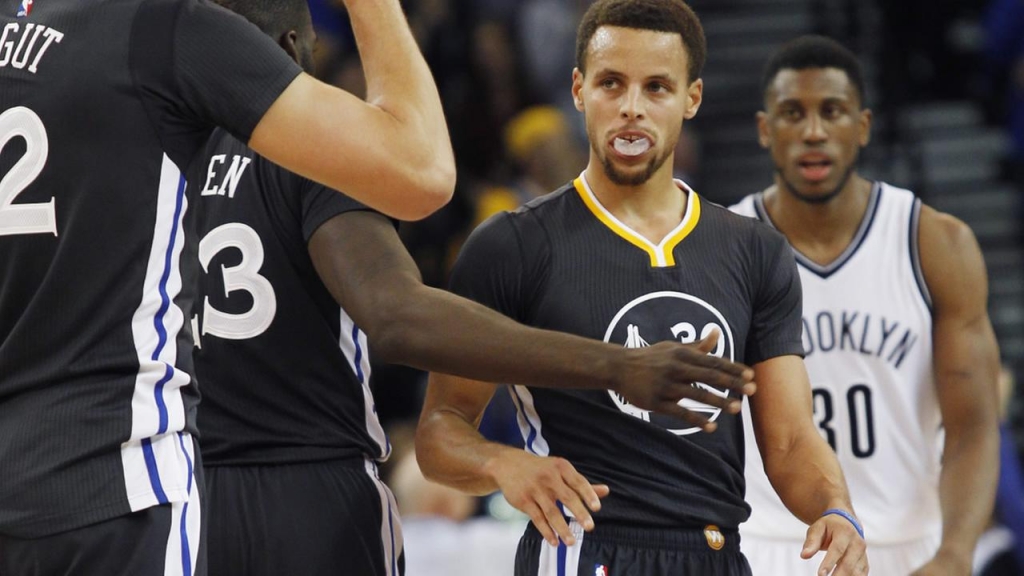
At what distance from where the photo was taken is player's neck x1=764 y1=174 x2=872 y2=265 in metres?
5.74

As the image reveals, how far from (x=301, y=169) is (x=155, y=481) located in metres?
0.74

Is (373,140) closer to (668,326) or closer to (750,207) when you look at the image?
(668,326)

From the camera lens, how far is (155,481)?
3158mm

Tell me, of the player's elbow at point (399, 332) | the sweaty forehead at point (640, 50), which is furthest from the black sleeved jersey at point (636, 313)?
the player's elbow at point (399, 332)

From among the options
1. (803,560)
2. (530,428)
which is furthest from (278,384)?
(803,560)

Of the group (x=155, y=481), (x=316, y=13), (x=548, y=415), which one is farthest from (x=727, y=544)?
(x=316, y=13)

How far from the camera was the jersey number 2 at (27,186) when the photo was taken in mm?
3141

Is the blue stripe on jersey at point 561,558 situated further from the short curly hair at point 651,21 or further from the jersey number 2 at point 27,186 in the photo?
the jersey number 2 at point 27,186

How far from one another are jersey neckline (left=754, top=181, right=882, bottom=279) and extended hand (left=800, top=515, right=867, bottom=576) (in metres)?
1.98

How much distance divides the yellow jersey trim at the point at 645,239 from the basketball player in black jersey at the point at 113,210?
1.19 metres

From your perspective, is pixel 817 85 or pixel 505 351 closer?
pixel 505 351

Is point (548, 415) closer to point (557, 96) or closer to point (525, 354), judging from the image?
point (525, 354)

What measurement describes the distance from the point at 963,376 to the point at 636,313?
1.87 metres

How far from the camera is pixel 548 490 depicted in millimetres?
3672
